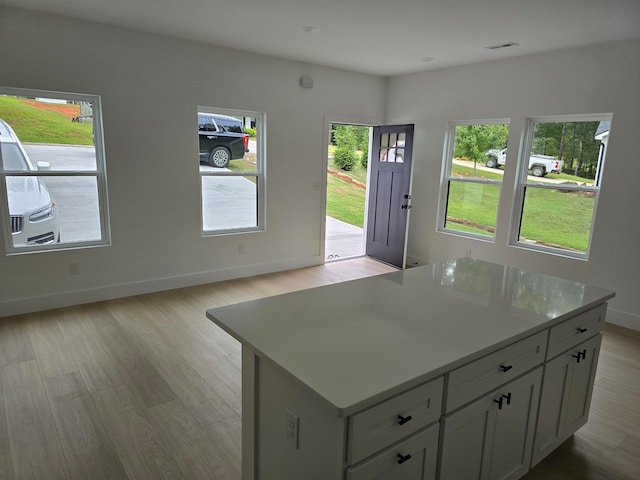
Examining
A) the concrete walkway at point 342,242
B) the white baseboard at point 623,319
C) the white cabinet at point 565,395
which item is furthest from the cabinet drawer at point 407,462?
the concrete walkway at point 342,242

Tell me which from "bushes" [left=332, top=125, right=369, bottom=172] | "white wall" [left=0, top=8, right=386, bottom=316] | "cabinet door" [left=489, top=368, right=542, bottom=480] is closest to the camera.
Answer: "cabinet door" [left=489, top=368, right=542, bottom=480]

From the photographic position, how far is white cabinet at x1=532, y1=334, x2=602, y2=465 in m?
1.91

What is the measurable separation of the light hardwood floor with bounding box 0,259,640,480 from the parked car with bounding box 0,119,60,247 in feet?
2.41

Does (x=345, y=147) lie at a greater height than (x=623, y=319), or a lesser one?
greater

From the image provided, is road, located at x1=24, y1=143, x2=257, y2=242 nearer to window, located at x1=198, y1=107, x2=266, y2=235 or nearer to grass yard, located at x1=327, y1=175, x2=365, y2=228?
window, located at x1=198, y1=107, x2=266, y2=235

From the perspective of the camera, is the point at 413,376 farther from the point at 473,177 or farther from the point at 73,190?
the point at 473,177

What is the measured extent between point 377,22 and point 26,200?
3495 mm

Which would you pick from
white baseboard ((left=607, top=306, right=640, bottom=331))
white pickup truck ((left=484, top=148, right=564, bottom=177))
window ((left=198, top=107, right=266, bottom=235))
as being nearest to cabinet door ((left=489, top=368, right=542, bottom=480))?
white baseboard ((left=607, top=306, right=640, bottom=331))

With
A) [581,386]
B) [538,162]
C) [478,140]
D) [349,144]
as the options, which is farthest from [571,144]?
[349,144]

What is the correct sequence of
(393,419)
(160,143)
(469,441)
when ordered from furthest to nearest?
(160,143) → (469,441) → (393,419)

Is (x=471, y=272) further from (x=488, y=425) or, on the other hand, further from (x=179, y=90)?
(x=179, y=90)

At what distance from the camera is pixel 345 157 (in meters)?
11.9

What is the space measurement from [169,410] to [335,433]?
5.60 ft

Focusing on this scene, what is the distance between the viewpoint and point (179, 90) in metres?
4.33
